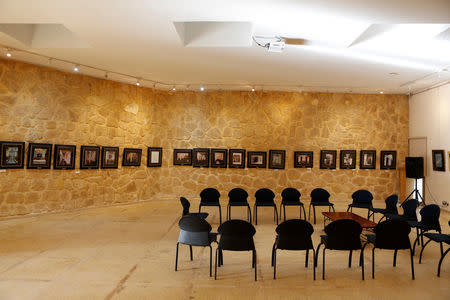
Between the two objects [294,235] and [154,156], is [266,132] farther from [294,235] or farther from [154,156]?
[294,235]

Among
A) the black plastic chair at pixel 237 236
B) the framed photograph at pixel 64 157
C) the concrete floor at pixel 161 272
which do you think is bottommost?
the concrete floor at pixel 161 272

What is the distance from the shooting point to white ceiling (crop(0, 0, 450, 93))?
14.6 feet

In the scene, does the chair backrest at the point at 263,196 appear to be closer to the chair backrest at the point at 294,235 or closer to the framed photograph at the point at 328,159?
the chair backrest at the point at 294,235

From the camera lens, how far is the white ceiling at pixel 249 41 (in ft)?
14.6

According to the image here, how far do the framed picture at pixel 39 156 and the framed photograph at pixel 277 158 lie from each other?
6921mm

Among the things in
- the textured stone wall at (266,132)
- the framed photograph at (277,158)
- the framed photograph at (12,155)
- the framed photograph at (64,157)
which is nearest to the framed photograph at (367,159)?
the textured stone wall at (266,132)

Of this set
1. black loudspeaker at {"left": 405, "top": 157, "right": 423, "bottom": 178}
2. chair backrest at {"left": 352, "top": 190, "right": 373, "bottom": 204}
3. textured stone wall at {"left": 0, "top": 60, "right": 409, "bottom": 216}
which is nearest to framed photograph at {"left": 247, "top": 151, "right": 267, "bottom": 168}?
textured stone wall at {"left": 0, "top": 60, "right": 409, "bottom": 216}

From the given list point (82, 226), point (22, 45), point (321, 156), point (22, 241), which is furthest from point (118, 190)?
point (321, 156)

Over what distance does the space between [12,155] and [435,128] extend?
12224 mm

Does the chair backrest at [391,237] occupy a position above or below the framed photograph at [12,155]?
below

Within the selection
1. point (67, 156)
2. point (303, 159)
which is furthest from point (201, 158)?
point (67, 156)

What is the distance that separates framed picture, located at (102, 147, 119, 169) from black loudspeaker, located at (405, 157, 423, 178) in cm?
933

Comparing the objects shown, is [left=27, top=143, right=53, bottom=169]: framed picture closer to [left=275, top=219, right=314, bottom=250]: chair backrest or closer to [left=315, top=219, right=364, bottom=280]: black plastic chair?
[left=275, top=219, right=314, bottom=250]: chair backrest

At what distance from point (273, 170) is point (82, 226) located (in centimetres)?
641
